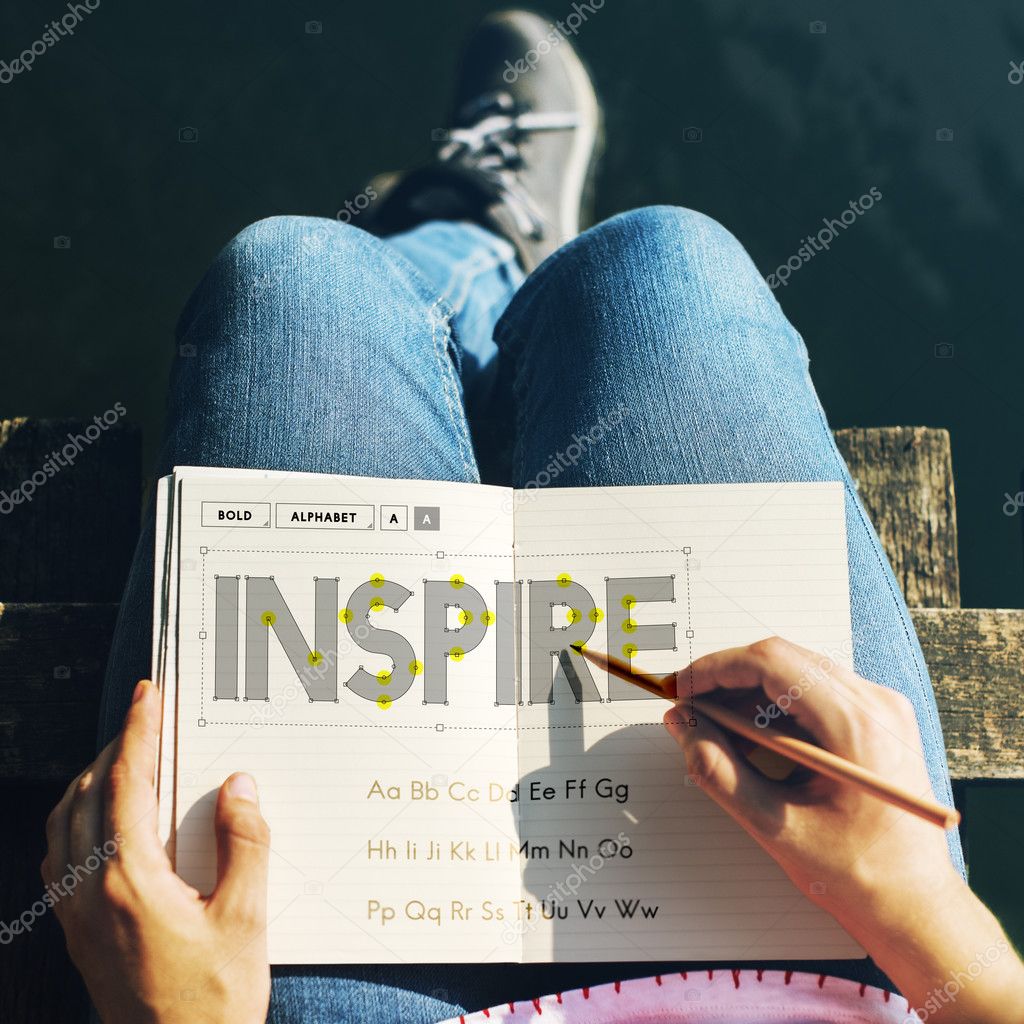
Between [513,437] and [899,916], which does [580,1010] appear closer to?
[899,916]

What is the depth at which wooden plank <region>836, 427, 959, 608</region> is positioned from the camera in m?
0.99

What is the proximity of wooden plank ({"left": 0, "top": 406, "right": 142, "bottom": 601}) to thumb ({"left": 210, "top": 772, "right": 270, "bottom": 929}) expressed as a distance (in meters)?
0.35

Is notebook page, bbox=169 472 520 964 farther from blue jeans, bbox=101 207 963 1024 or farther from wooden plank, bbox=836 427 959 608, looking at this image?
wooden plank, bbox=836 427 959 608

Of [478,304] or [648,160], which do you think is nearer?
[478,304]

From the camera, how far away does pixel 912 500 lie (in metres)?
1.01

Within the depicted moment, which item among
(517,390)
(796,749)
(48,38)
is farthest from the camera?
(48,38)

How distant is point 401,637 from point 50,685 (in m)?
0.35

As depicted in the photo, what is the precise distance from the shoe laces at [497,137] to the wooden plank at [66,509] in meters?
0.64

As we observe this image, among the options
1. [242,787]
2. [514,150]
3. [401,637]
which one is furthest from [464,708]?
[514,150]

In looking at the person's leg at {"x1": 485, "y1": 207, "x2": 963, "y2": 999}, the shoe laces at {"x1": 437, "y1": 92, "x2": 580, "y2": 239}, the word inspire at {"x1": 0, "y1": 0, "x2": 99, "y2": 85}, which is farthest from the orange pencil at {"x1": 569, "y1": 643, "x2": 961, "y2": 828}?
the word inspire at {"x1": 0, "y1": 0, "x2": 99, "y2": 85}

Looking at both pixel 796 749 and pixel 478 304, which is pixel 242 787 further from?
pixel 478 304

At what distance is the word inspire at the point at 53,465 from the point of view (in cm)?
96

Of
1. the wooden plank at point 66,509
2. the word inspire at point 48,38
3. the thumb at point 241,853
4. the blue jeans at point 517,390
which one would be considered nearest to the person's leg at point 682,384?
the blue jeans at point 517,390

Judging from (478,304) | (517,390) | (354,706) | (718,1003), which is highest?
(478,304)
